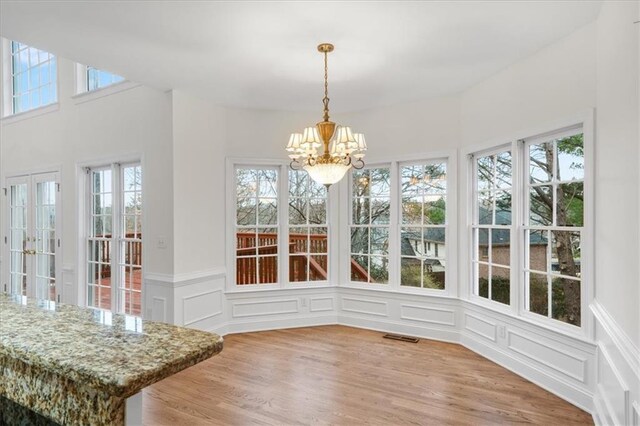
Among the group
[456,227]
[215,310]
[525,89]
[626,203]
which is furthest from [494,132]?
[215,310]

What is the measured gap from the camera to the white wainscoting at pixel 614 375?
1.78 metres

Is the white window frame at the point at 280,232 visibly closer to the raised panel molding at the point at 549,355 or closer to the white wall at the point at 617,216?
the raised panel molding at the point at 549,355

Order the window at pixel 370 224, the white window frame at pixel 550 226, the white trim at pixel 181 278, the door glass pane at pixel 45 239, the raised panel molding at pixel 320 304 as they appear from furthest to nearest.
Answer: the door glass pane at pixel 45 239 → the raised panel molding at pixel 320 304 → the window at pixel 370 224 → the white trim at pixel 181 278 → the white window frame at pixel 550 226

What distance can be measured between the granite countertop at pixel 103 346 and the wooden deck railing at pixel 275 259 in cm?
348

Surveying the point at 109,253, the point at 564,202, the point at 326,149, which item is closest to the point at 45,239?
the point at 109,253

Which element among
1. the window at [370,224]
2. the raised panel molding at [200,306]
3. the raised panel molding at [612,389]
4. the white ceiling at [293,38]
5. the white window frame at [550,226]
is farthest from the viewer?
the window at [370,224]

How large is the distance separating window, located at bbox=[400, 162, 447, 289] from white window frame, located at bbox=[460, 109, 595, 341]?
1.00 feet

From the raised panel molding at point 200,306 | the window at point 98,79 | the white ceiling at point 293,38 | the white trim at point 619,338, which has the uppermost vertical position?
the window at point 98,79

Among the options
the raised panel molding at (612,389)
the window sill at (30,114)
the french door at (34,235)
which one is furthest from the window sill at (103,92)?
the raised panel molding at (612,389)

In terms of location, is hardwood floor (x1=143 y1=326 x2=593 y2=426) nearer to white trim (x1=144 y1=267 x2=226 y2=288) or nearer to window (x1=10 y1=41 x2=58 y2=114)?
white trim (x1=144 y1=267 x2=226 y2=288)

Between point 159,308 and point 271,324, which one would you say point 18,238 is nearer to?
point 159,308

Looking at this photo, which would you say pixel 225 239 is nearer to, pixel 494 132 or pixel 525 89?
pixel 494 132

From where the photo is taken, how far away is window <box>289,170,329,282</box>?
5.00 m

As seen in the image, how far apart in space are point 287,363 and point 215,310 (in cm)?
130
